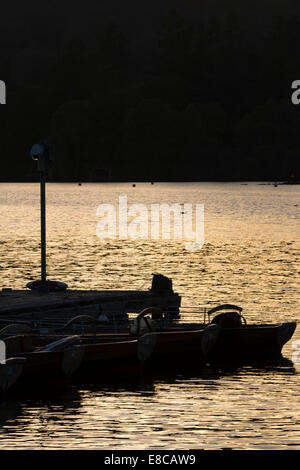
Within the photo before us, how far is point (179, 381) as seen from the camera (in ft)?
107

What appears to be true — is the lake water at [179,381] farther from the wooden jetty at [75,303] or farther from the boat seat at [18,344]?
the wooden jetty at [75,303]

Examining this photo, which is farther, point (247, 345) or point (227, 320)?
point (227, 320)

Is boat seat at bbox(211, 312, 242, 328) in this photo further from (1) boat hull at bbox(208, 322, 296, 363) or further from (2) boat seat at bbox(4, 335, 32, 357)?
(2) boat seat at bbox(4, 335, 32, 357)

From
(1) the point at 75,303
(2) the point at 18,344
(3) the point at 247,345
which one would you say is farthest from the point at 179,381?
(1) the point at 75,303

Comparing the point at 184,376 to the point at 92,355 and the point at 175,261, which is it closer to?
the point at 92,355

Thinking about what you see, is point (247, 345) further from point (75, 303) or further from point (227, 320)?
point (75, 303)

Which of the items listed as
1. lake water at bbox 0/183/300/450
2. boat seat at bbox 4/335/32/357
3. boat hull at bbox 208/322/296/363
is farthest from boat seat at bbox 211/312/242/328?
boat seat at bbox 4/335/32/357

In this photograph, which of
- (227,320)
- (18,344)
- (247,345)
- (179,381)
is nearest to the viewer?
(18,344)

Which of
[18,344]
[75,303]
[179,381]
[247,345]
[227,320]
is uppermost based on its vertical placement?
[75,303]

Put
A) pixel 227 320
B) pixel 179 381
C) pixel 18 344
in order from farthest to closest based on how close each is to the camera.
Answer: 1. pixel 227 320
2. pixel 179 381
3. pixel 18 344

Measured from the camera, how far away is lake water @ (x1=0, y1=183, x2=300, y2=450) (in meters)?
26.0

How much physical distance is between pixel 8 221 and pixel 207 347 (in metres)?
116

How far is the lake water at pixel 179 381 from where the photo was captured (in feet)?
85.5

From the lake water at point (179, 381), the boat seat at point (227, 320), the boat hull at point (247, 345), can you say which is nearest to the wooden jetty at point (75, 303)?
the boat seat at point (227, 320)
